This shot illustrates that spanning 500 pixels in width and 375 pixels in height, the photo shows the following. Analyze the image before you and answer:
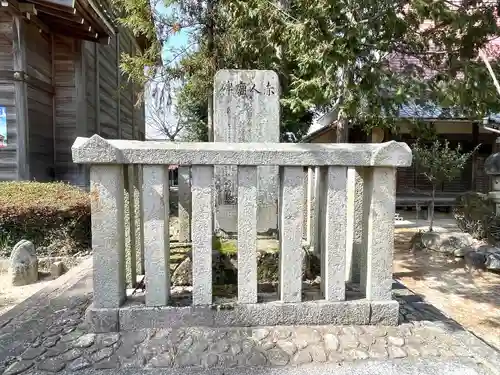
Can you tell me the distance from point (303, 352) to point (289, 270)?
0.56 m

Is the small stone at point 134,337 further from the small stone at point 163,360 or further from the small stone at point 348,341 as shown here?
the small stone at point 348,341

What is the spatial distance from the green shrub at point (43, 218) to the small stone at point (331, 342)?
464cm

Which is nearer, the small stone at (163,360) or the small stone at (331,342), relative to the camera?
the small stone at (163,360)

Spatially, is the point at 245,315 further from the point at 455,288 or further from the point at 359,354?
the point at 455,288

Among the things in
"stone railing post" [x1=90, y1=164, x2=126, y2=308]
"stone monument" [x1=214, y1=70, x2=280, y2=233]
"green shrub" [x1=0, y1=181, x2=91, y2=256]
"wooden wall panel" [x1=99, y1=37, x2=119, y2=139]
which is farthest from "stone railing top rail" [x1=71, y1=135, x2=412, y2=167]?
"wooden wall panel" [x1=99, y1=37, x2=119, y2=139]

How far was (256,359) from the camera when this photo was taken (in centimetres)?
245

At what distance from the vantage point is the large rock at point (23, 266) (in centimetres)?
492

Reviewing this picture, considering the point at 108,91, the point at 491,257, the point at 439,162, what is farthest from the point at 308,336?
the point at 108,91

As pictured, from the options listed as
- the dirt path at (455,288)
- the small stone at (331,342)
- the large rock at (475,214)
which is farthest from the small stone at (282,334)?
the large rock at (475,214)

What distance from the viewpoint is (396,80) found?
3.68m

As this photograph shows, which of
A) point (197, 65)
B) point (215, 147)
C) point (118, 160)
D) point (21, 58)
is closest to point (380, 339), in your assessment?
point (215, 147)

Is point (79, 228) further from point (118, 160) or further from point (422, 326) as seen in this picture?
point (422, 326)

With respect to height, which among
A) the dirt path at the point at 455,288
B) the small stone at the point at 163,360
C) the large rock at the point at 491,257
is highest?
the small stone at the point at 163,360

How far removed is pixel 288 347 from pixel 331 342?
0.30m
